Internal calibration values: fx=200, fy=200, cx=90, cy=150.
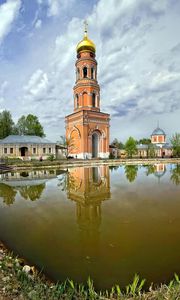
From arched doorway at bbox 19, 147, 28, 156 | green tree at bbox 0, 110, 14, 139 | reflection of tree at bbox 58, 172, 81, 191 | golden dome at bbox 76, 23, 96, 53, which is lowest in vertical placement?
reflection of tree at bbox 58, 172, 81, 191

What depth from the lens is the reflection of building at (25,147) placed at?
121 ft

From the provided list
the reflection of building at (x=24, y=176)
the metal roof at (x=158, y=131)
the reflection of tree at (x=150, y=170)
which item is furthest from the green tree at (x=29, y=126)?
the metal roof at (x=158, y=131)

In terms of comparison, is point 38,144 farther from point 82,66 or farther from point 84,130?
point 82,66

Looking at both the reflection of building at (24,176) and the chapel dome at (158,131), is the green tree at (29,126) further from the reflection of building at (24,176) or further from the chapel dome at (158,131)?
the chapel dome at (158,131)

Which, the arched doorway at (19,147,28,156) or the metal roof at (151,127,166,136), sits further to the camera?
the metal roof at (151,127,166,136)

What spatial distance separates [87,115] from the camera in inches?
1513

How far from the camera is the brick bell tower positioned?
127 ft

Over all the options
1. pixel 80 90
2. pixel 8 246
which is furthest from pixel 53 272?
pixel 80 90

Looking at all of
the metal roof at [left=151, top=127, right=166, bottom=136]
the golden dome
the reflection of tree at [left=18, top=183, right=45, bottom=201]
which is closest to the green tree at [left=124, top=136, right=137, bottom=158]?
the metal roof at [left=151, top=127, right=166, bottom=136]

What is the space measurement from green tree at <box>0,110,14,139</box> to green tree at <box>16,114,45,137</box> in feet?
8.44

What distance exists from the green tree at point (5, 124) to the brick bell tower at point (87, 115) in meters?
17.6

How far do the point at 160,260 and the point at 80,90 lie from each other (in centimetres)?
3922

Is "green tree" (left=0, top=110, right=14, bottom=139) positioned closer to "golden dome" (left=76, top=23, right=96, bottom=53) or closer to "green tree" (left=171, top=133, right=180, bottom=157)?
"golden dome" (left=76, top=23, right=96, bottom=53)

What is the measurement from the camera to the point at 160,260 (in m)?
3.78
